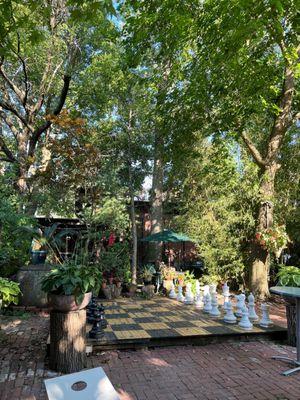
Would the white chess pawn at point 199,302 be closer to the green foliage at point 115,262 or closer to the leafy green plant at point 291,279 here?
the leafy green plant at point 291,279

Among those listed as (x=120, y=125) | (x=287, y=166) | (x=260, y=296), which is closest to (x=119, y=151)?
(x=120, y=125)

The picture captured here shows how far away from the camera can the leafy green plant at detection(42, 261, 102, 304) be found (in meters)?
3.88

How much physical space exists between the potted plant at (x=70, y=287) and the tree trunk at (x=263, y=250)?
600 cm

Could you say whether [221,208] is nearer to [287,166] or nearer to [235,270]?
[235,270]

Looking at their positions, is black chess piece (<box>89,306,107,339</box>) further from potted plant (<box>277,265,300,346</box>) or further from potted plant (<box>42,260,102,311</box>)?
potted plant (<box>277,265,300,346</box>)

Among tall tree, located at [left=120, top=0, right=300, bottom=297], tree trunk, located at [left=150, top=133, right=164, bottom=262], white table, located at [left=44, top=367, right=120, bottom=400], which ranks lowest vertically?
white table, located at [left=44, top=367, right=120, bottom=400]

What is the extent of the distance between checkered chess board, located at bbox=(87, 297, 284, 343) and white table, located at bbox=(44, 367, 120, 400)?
232cm

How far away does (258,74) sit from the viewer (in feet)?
25.1

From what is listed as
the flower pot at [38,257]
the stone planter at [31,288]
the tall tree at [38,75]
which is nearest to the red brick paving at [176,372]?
the stone planter at [31,288]

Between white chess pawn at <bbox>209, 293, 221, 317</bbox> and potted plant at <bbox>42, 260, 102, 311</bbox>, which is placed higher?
potted plant at <bbox>42, 260, 102, 311</bbox>

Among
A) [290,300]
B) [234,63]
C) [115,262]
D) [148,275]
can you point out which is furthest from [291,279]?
[115,262]

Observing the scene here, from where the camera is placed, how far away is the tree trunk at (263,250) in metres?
8.81

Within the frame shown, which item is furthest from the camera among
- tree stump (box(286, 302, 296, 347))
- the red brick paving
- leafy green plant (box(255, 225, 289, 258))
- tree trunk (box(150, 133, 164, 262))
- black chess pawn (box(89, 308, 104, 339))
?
tree trunk (box(150, 133, 164, 262))

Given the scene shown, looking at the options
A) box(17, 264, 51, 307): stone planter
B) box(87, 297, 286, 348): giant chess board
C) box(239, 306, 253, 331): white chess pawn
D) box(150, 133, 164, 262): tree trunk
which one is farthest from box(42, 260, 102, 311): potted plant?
box(150, 133, 164, 262): tree trunk
